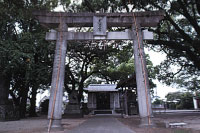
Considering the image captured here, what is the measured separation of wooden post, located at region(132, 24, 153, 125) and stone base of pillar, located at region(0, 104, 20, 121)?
10485 millimetres

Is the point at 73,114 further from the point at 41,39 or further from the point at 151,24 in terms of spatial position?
the point at 151,24

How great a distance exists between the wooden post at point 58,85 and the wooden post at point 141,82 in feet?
10.5

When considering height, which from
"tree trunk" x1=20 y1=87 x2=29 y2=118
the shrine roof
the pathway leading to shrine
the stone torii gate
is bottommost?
the pathway leading to shrine

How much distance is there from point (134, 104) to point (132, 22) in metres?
8.02

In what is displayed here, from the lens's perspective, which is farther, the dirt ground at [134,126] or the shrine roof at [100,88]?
the shrine roof at [100,88]

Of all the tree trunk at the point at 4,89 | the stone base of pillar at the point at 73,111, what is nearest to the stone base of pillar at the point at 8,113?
the tree trunk at the point at 4,89

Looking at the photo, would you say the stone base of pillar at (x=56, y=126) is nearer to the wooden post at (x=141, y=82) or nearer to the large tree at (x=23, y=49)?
the wooden post at (x=141, y=82)

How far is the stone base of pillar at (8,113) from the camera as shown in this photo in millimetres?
12078

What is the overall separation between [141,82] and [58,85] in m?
3.46

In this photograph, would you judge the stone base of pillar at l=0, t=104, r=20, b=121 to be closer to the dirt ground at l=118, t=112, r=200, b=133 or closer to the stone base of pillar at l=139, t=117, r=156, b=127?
the dirt ground at l=118, t=112, r=200, b=133

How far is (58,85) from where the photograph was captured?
22.1 feet

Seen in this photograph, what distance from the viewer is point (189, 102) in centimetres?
2733

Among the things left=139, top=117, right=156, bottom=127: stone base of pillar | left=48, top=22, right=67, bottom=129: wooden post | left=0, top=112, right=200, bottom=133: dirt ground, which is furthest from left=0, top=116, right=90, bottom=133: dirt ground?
Result: left=139, top=117, right=156, bottom=127: stone base of pillar

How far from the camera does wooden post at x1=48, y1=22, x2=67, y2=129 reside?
636 cm
